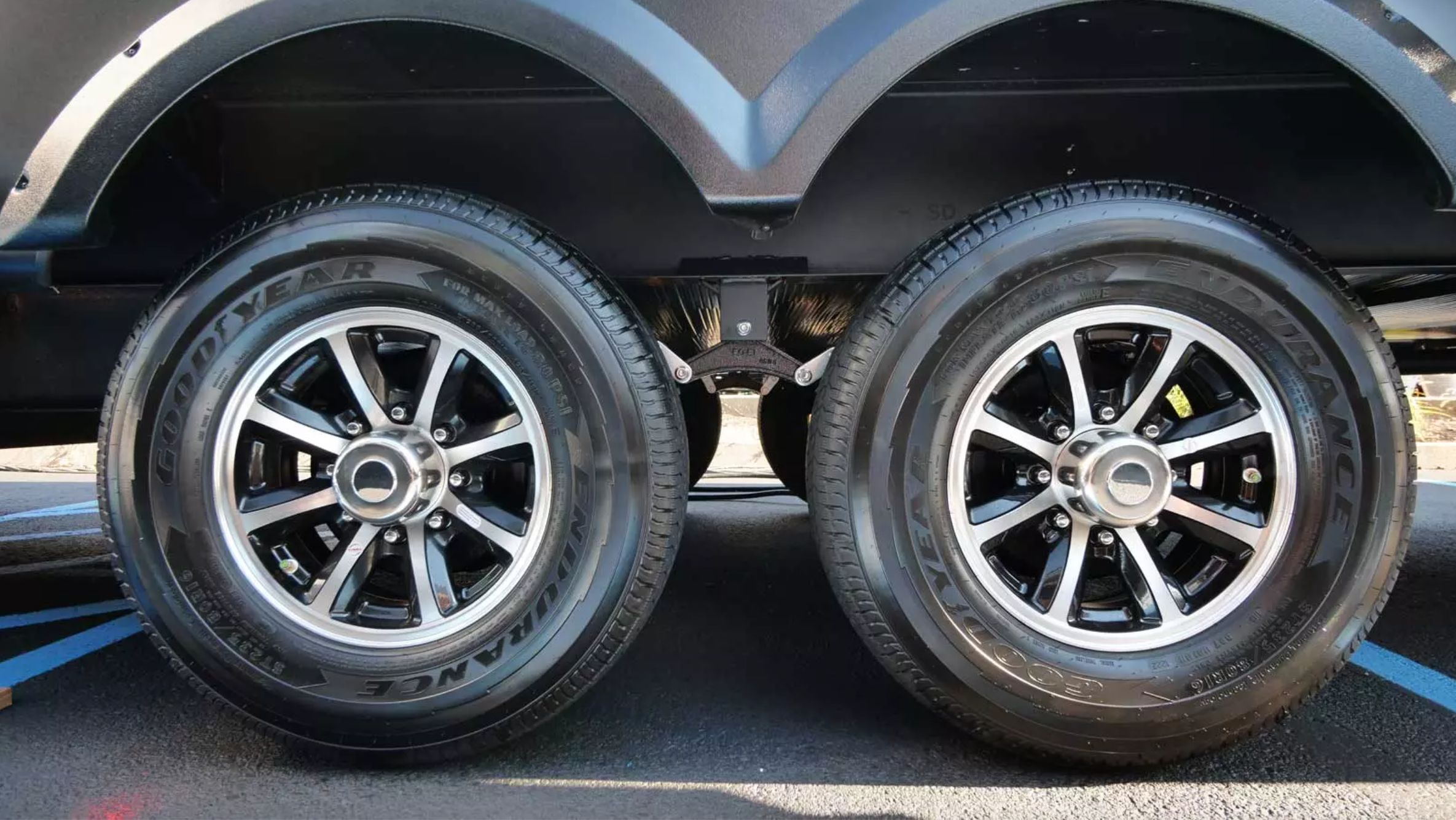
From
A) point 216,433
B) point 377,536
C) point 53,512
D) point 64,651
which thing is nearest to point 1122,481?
point 377,536

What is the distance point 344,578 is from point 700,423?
1.90 metres

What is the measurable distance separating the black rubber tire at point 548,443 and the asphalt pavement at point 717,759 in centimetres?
13

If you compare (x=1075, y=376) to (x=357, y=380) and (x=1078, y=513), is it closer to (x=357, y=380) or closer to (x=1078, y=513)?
(x=1078, y=513)

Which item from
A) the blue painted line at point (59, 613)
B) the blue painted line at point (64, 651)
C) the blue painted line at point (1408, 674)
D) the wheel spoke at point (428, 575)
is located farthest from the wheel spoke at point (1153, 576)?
the blue painted line at point (59, 613)

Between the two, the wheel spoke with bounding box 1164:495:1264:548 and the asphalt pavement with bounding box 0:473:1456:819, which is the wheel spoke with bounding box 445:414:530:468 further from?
the wheel spoke with bounding box 1164:495:1264:548

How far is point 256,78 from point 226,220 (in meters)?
0.48

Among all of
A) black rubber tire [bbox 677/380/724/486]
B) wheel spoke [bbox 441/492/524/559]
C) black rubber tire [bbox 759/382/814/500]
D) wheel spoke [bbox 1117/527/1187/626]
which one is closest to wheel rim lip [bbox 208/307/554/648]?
wheel spoke [bbox 441/492/524/559]

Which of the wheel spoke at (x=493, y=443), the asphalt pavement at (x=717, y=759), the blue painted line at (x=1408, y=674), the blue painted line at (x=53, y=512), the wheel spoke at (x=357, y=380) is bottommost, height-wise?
the asphalt pavement at (x=717, y=759)

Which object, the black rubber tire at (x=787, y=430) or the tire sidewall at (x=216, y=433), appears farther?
the black rubber tire at (x=787, y=430)

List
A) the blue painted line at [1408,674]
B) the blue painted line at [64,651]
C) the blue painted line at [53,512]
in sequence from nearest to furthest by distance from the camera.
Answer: the blue painted line at [1408,674]
the blue painted line at [64,651]
the blue painted line at [53,512]

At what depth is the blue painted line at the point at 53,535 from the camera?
3895mm

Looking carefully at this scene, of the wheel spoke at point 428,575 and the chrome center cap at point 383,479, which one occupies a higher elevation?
the chrome center cap at point 383,479

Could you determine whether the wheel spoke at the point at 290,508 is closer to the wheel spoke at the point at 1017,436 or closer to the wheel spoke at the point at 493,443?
the wheel spoke at the point at 493,443

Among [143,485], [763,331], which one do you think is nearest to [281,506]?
[143,485]
